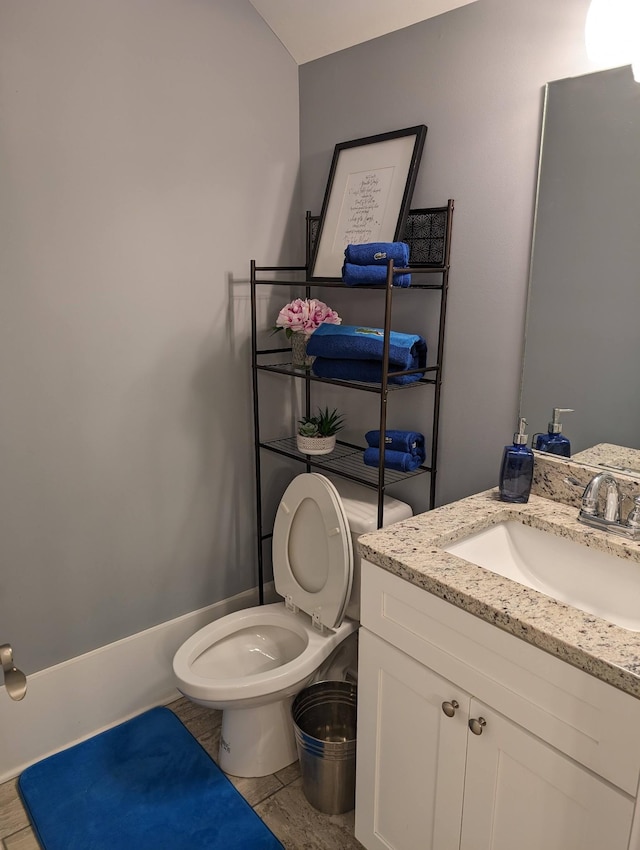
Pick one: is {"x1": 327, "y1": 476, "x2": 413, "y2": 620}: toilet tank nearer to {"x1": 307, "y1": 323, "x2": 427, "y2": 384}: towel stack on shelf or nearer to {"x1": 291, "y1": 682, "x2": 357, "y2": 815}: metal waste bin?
{"x1": 291, "y1": 682, "x2": 357, "y2": 815}: metal waste bin

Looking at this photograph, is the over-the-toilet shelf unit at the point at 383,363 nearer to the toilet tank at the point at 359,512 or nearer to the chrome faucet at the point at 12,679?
the toilet tank at the point at 359,512

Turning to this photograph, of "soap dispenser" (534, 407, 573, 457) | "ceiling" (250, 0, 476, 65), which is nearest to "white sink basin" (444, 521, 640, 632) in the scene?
"soap dispenser" (534, 407, 573, 457)

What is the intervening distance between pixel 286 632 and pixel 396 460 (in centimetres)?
69

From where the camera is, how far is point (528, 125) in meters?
1.49

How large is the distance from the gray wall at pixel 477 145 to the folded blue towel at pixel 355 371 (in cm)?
16

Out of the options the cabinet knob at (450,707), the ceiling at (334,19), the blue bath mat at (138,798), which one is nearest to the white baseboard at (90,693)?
the blue bath mat at (138,798)

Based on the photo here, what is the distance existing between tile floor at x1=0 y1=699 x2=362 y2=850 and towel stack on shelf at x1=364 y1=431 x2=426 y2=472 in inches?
38.3

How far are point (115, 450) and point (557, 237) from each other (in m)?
1.38

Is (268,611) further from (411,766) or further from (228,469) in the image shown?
(411,766)

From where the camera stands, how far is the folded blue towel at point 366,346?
64.4 inches

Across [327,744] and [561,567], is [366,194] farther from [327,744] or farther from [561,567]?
[327,744]

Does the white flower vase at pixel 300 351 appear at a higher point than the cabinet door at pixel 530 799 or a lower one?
higher

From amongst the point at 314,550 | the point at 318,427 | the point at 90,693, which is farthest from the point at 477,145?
the point at 90,693

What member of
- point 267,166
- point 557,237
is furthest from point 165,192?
point 557,237
